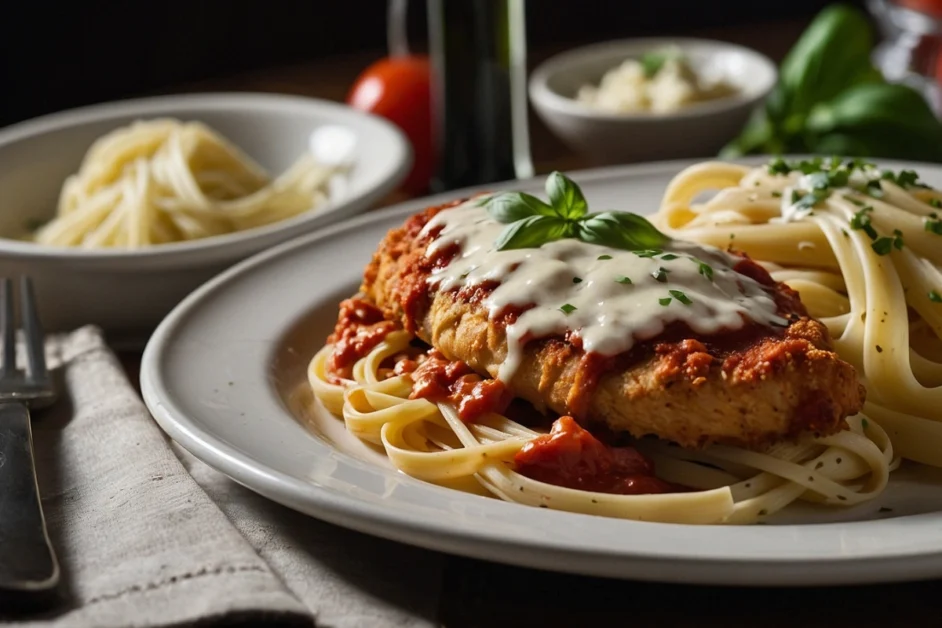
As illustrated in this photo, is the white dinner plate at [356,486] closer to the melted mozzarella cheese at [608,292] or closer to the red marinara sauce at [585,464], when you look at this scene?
the red marinara sauce at [585,464]

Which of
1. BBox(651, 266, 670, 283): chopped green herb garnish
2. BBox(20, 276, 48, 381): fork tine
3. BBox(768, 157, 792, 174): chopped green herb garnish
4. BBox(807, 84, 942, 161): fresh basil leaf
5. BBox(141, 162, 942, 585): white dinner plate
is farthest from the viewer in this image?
BBox(807, 84, 942, 161): fresh basil leaf

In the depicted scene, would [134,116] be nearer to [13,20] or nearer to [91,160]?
[91,160]

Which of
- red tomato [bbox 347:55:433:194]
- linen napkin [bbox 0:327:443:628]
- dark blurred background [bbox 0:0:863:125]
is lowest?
dark blurred background [bbox 0:0:863:125]

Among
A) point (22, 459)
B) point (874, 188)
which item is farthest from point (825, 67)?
point (22, 459)

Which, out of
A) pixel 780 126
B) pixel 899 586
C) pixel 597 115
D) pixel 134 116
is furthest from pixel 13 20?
pixel 899 586

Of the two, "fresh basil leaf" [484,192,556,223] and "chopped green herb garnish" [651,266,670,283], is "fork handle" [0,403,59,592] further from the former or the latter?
"chopped green herb garnish" [651,266,670,283]

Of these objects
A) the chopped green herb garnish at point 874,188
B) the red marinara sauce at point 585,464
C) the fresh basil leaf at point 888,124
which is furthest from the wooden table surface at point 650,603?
the fresh basil leaf at point 888,124

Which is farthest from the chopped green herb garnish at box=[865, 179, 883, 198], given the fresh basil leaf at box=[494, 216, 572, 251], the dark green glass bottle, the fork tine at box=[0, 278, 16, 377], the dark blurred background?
the dark blurred background
